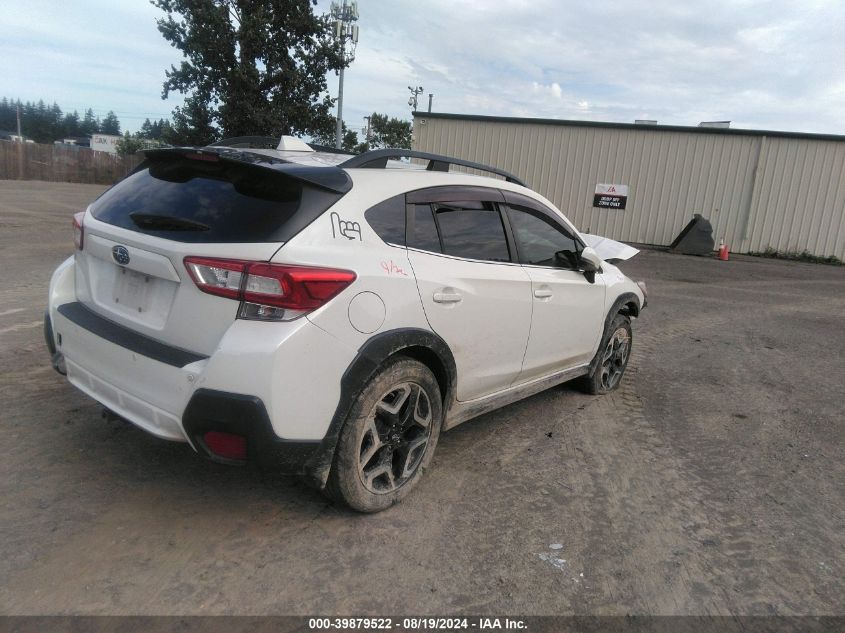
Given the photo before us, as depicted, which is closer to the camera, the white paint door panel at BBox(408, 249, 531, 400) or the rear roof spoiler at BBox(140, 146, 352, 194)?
the rear roof spoiler at BBox(140, 146, 352, 194)

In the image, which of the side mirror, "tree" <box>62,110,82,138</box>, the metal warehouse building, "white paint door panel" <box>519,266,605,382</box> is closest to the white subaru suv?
"white paint door panel" <box>519,266,605,382</box>

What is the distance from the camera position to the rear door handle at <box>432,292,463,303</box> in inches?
124

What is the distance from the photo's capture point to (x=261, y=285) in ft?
8.25

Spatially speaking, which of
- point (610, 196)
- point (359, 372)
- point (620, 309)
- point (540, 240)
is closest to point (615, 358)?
point (620, 309)

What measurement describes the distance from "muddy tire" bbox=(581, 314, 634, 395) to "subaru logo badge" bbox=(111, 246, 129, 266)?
3.48 m

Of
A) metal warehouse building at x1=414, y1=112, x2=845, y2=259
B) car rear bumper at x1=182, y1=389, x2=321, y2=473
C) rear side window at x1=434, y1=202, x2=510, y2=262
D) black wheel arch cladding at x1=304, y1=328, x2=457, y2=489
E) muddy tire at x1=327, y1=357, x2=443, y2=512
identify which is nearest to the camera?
car rear bumper at x1=182, y1=389, x2=321, y2=473

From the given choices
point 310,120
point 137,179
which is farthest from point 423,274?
point 310,120

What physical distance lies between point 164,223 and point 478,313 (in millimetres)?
1638

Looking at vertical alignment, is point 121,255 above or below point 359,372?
above

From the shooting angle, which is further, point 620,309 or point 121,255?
point 620,309

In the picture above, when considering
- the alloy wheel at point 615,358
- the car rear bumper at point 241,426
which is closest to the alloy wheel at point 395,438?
the car rear bumper at point 241,426

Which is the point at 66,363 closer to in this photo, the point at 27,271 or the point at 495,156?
the point at 27,271

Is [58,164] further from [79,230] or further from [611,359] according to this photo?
[611,359]

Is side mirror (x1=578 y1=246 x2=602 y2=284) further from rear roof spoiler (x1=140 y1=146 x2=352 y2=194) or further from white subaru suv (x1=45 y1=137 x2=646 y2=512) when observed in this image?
rear roof spoiler (x1=140 y1=146 x2=352 y2=194)
